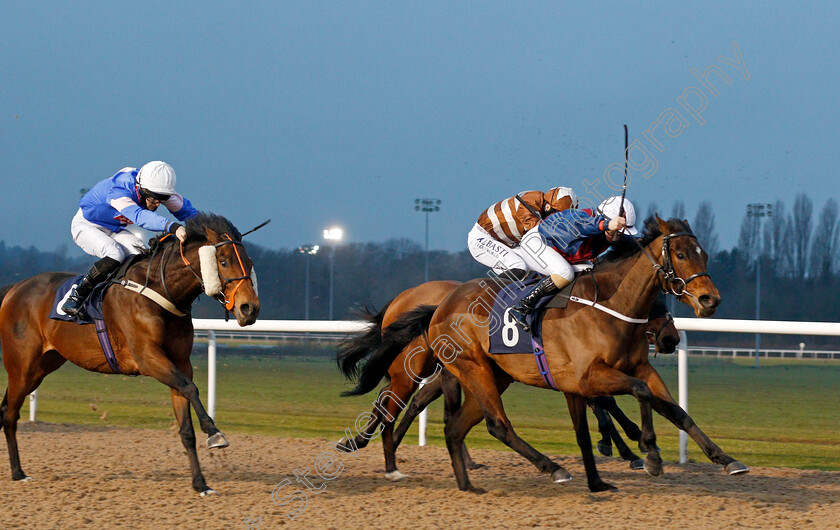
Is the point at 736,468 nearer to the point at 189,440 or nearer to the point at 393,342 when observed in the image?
the point at 393,342

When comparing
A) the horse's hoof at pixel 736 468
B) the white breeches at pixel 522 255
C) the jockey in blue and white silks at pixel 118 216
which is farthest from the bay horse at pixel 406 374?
the jockey in blue and white silks at pixel 118 216

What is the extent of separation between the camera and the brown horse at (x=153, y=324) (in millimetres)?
4289

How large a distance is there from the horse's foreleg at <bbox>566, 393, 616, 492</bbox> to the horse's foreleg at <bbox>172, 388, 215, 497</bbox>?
6.30ft

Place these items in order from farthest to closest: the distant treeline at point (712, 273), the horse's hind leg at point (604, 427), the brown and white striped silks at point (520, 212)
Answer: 1. the distant treeline at point (712, 273)
2. the horse's hind leg at point (604, 427)
3. the brown and white striped silks at point (520, 212)

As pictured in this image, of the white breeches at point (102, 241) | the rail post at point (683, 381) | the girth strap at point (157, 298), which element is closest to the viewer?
the girth strap at point (157, 298)

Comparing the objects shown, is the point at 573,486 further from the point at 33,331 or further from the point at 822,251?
the point at 822,251

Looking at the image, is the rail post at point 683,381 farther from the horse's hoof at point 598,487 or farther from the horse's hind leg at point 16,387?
the horse's hind leg at point 16,387

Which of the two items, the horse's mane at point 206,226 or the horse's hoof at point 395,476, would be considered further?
the horse's hoof at point 395,476

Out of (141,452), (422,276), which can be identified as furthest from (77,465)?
(422,276)

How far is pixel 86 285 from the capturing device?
4.73 metres

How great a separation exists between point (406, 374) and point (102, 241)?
6.33 ft

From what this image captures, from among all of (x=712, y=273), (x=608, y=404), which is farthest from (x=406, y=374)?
(x=712, y=273)

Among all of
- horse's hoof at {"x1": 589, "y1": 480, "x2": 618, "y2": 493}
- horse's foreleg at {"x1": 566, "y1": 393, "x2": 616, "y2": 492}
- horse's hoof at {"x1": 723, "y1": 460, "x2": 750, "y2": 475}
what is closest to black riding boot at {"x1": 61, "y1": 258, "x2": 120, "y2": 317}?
horse's foreleg at {"x1": 566, "y1": 393, "x2": 616, "y2": 492}

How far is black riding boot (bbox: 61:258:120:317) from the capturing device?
472 centimetres
